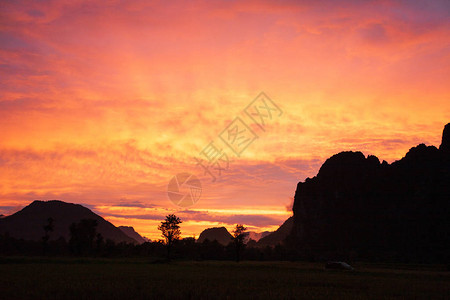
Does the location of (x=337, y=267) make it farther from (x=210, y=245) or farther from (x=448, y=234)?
(x=448, y=234)

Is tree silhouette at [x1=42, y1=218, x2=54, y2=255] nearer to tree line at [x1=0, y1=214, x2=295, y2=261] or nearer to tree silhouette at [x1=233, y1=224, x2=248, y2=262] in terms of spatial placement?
tree line at [x1=0, y1=214, x2=295, y2=261]

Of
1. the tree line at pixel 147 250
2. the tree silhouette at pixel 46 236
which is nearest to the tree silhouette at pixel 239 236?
the tree line at pixel 147 250

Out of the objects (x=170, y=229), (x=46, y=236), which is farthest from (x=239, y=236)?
(x=46, y=236)

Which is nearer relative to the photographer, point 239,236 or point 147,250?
point 239,236

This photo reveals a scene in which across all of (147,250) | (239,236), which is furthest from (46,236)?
(239,236)

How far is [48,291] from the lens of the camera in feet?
89.8

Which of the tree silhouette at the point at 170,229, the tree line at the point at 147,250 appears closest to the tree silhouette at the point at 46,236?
the tree line at the point at 147,250

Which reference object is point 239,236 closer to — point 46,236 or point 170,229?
point 170,229

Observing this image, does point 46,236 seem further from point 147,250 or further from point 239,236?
point 239,236

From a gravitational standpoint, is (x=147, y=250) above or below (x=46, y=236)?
below

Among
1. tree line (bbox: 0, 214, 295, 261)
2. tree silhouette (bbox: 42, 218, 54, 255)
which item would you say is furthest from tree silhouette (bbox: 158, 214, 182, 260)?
tree silhouette (bbox: 42, 218, 54, 255)

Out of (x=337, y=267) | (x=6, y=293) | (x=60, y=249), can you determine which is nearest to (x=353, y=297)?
(x=6, y=293)

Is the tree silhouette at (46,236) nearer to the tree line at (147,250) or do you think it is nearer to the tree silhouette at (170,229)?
the tree line at (147,250)

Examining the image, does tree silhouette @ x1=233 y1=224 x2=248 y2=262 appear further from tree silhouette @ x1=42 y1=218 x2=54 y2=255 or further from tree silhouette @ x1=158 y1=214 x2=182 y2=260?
tree silhouette @ x1=42 y1=218 x2=54 y2=255
